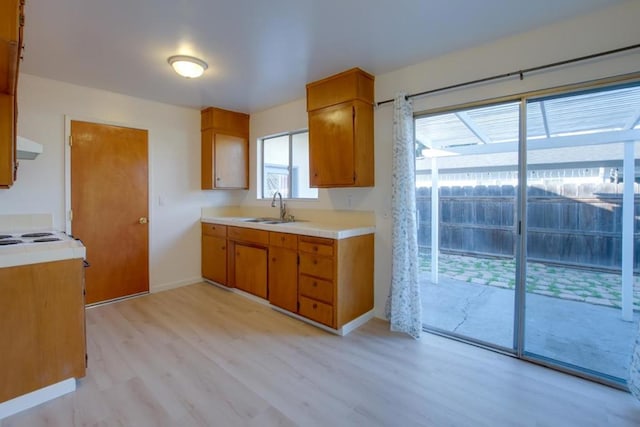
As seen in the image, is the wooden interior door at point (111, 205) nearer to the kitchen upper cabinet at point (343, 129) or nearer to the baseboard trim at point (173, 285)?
the baseboard trim at point (173, 285)

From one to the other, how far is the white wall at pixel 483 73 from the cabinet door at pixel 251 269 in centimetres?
81

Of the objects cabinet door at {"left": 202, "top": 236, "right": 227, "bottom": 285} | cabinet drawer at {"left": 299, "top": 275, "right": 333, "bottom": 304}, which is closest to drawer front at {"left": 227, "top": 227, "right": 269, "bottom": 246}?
cabinet door at {"left": 202, "top": 236, "right": 227, "bottom": 285}

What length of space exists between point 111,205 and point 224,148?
4.91ft

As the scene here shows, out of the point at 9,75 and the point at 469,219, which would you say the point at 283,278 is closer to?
the point at 469,219

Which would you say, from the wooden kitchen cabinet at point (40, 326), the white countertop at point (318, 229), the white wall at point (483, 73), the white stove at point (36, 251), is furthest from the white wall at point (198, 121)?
the wooden kitchen cabinet at point (40, 326)

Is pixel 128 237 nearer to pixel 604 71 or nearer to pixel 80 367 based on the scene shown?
pixel 80 367

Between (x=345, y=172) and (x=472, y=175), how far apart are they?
1103 mm

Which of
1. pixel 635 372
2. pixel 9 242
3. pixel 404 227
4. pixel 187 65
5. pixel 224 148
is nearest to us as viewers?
pixel 635 372

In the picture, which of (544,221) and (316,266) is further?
(316,266)

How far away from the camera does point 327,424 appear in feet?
5.48

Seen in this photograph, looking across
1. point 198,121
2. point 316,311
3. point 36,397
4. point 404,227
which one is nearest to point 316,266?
point 316,311

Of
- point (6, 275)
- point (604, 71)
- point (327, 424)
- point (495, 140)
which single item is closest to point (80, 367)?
point (6, 275)

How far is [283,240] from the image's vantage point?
3.14m

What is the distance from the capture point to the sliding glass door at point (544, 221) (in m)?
2.09
